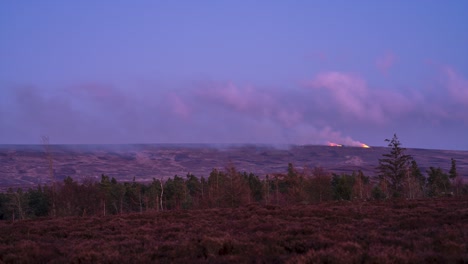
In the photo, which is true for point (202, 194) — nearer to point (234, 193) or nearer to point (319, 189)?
point (234, 193)

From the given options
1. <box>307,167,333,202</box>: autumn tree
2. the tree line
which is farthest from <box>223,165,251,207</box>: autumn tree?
<box>307,167,333,202</box>: autumn tree

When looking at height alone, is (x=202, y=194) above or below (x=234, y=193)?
below

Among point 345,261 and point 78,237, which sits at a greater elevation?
point 345,261

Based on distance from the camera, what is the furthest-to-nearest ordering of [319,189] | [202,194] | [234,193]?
[202,194] → [319,189] → [234,193]

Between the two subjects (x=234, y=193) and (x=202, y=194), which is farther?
(x=202, y=194)

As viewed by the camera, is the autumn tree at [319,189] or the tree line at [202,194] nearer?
the tree line at [202,194]

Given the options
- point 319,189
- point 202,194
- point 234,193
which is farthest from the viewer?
point 202,194

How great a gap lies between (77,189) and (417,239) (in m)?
47.0

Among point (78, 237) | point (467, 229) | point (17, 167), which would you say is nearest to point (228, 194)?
point (78, 237)

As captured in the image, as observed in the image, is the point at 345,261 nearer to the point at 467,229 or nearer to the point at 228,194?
the point at 467,229

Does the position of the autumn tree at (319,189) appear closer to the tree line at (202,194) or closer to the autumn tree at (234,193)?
the tree line at (202,194)

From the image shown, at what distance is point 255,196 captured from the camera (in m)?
72.1

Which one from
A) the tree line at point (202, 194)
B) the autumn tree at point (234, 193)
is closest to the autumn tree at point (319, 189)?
the tree line at point (202, 194)

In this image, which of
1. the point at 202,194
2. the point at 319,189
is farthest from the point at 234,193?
the point at 319,189
